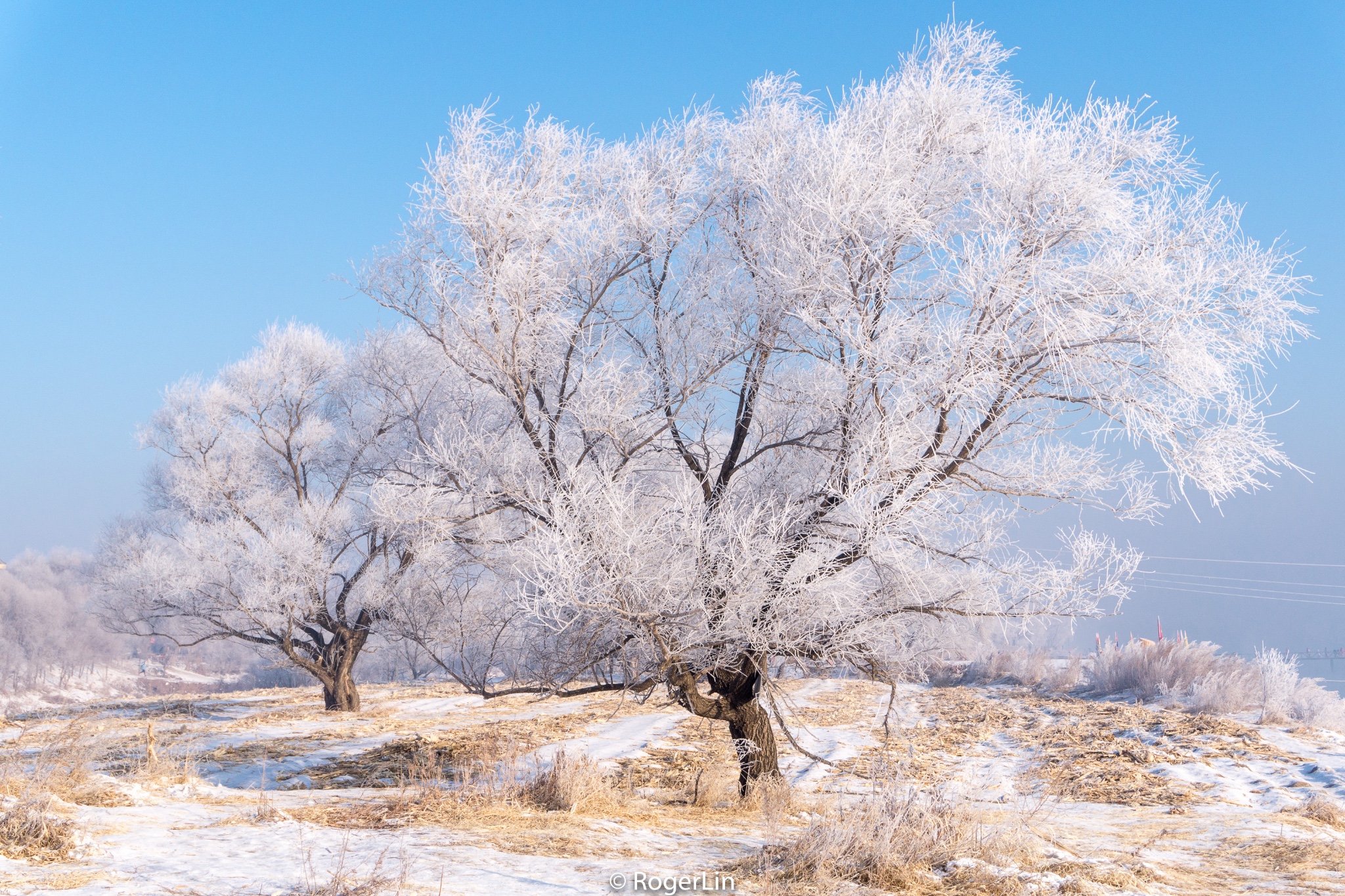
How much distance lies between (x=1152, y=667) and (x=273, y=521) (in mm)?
16811

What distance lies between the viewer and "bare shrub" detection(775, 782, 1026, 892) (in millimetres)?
4184

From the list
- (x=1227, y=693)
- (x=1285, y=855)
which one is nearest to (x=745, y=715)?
(x=1285, y=855)

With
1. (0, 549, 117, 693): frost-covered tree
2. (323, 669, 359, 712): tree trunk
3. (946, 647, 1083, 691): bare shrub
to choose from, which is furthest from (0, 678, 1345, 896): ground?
(0, 549, 117, 693): frost-covered tree

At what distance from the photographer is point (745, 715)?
7.39 m

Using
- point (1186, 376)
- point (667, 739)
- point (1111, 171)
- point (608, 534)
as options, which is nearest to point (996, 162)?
point (1111, 171)

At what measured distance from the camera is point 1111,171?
669 centimetres

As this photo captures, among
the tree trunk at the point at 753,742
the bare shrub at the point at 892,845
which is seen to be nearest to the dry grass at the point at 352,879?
the bare shrub at the point at 892,845

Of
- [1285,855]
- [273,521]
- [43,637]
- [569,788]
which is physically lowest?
[43,637]

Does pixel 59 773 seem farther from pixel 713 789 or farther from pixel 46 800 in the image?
pixel 713 789

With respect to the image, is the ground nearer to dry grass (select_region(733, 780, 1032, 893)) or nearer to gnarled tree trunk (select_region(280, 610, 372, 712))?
dry grass (select_region(733, 780, 1032, 893))

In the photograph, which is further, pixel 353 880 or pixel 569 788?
pixel 569 788

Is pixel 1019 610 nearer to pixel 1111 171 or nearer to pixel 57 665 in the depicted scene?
pixel 1111 171

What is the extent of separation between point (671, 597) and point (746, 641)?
812 millimetres

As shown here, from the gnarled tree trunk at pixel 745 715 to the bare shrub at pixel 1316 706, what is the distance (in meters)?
9.61
